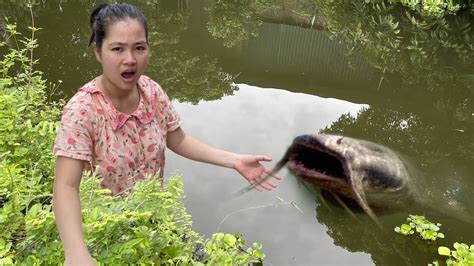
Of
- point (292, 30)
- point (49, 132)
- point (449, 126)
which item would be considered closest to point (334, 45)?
point (292, 30)

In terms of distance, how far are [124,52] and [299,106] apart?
387cm

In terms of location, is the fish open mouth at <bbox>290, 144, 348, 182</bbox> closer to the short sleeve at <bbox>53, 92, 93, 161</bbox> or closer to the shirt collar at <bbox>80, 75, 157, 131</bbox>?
the shirt collar at <bbox>80, 75, 157, 131</bbox>

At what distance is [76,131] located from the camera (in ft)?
5.04

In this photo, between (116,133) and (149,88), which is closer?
(116,133)

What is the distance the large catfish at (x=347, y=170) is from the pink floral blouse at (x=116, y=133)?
5.04 feet

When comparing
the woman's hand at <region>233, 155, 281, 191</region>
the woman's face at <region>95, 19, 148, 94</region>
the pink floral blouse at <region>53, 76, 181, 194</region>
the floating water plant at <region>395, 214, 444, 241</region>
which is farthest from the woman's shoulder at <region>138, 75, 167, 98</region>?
the floating water plant at <region>395, 214, 444, 241</region>

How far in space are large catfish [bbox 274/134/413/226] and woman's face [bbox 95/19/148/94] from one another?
71.4 inches

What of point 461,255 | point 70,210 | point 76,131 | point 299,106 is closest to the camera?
point 70,210

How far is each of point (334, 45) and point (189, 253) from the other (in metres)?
6.87

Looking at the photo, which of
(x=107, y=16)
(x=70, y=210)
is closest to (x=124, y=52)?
(x=107, y=16)

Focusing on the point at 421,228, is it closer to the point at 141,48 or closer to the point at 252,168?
the point at 252,168

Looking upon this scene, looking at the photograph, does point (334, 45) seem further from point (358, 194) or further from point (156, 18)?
point (358, 194)

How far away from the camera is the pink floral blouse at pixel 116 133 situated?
1.53m

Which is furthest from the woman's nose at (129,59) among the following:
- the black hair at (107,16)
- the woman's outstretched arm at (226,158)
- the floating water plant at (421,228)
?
the floating water plant at (421,228)
